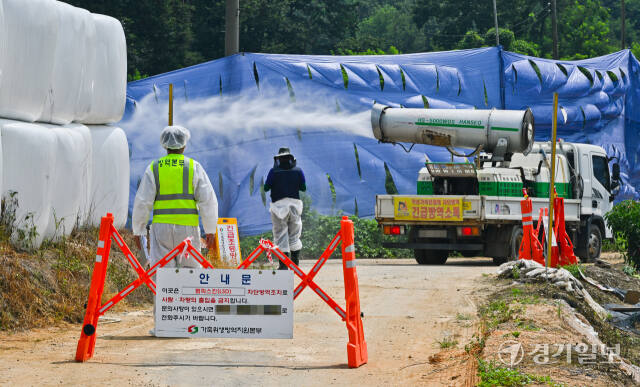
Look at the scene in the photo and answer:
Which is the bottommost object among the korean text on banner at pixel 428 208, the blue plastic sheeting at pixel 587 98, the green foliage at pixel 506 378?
the green foliage at pixel 506 378

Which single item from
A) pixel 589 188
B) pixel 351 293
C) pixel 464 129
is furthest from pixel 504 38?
pixel 351 293

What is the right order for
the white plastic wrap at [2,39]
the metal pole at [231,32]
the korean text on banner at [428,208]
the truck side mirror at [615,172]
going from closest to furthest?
the white plastic wrap at [2,39] → the korean text on banner at [428,208] → the truck side mirror at [615,172] → the metal pole at [231,32]

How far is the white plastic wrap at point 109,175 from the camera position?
41.3 feet

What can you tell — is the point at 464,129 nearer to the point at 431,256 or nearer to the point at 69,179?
the point at 431,256

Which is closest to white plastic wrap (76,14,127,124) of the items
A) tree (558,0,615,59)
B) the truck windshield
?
the truck windshield

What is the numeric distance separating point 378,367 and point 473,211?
36.9 feet

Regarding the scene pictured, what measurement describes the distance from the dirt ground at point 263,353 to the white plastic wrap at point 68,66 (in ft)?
7.85

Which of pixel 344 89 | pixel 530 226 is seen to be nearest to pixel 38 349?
pixel 530 226

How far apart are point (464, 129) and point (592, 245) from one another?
12.6 ft

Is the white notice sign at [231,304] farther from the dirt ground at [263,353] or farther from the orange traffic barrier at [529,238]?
the orange traffic barrier at [529,238]

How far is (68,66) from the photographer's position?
11.8m

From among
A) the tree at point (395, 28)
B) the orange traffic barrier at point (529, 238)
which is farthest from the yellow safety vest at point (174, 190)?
the tree at point (395, 28)

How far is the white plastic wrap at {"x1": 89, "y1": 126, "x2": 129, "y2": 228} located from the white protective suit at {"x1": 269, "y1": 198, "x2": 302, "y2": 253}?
8.27 feet

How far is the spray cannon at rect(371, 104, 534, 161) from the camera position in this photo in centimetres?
1992
